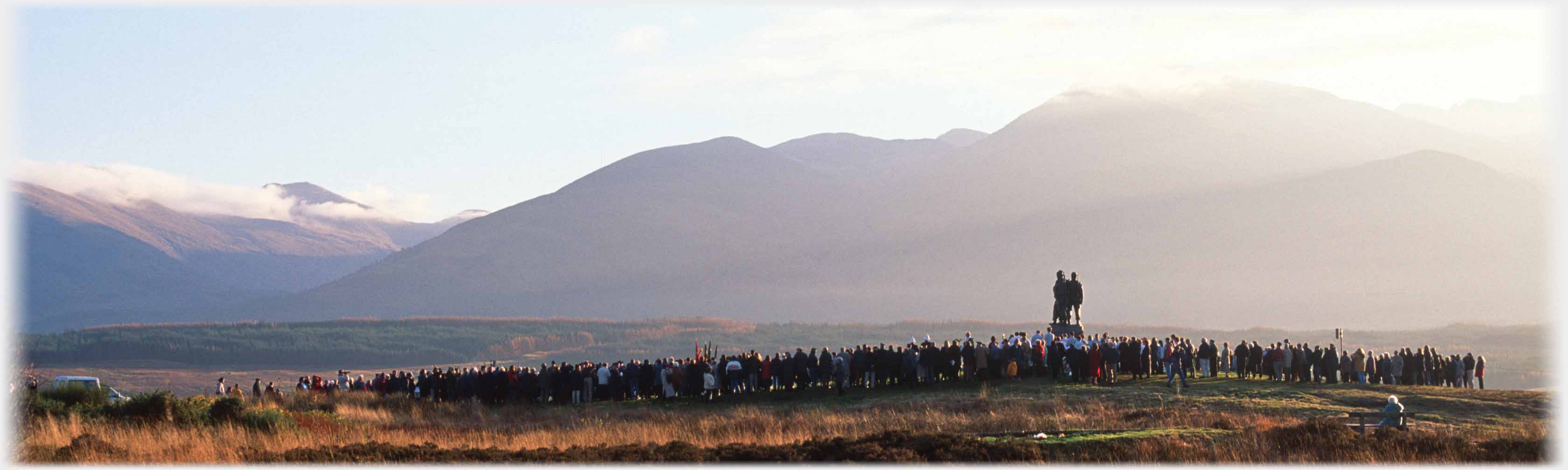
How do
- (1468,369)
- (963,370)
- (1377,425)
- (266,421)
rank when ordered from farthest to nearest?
(963,370) < (1468,369) < (266,421) < (1377,425)

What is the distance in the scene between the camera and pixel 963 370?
37.5m

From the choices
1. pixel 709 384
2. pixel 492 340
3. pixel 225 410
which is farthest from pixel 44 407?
pixel 492 340

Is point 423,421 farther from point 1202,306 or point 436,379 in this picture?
point 1202,306

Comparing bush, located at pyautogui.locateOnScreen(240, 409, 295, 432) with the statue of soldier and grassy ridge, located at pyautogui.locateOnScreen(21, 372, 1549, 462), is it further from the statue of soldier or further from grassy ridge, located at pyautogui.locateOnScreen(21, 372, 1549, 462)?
the statue of soldier

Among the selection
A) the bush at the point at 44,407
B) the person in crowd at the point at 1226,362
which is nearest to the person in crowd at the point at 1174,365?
the person in crowd at the point at 1226,362

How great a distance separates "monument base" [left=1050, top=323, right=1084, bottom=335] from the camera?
42031 millimetres

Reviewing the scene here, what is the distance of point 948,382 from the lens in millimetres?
36188

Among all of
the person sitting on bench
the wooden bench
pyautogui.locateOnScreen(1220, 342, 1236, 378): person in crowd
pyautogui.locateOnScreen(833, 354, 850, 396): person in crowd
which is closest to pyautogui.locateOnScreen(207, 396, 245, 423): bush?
pyautogui.locateOnScreen(833, 354, 850, 396): person in crowd

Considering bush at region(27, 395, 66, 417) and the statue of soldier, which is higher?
the statue of soldier

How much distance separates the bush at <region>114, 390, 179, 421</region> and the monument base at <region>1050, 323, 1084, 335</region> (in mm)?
25685

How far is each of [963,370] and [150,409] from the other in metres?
20.7

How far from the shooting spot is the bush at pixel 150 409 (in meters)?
25.8

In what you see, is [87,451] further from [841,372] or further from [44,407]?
[841,372]

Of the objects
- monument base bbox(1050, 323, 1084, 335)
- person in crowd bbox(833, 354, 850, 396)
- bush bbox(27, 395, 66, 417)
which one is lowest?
bush bbox(27, 395, 66, 417)
